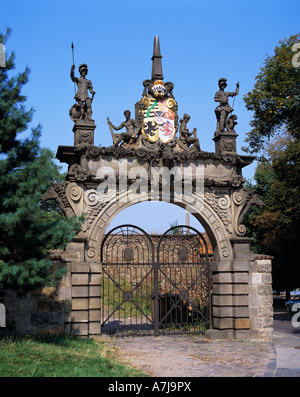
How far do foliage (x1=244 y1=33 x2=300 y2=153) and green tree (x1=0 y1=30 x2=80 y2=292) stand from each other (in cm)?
892

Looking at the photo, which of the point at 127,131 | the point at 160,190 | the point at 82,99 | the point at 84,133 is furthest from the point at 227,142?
the point at 82,99

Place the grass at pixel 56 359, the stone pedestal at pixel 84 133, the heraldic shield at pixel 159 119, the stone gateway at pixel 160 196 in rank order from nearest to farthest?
the grass at pixel 56 359 → the stone gateway at pixel 160 196 → the stone pedestal at pixel 84 133 → the heraldic shield at pixel 159 119

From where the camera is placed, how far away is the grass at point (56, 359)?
7.20 meters

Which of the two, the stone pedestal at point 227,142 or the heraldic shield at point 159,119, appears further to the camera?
the stone pedestal at point 227,142

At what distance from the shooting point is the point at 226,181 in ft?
41.3

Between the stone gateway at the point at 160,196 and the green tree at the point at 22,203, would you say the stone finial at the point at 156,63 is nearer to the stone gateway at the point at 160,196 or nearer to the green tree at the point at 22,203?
the stone gateway at the point at 160,196

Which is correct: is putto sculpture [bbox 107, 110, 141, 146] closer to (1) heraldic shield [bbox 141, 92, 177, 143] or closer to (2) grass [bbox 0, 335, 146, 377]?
(1) heraldic shield [bbox 141, 92, 177, 143]

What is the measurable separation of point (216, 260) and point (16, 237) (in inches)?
228

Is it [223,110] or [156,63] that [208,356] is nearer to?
[223,110]

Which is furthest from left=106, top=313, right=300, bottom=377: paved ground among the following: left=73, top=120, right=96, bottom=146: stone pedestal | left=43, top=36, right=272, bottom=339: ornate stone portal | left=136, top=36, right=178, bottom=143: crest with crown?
left=136, top=36, right=178, bottom=143: crest with crown

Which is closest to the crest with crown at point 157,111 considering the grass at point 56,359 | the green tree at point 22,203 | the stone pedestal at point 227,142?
the stone pedestal at point 227,142

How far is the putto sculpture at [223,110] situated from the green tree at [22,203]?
5.64 metres
